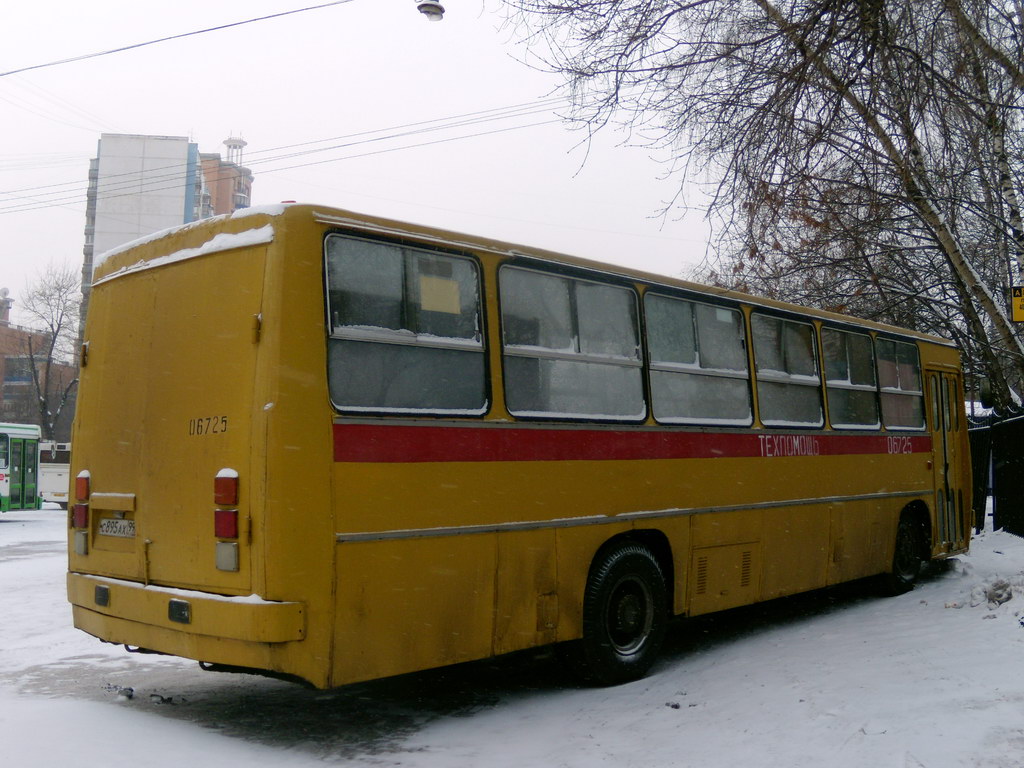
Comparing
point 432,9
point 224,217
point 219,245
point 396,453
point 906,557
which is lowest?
point 906,557

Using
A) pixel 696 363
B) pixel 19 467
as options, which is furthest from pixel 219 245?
pixel 19 467

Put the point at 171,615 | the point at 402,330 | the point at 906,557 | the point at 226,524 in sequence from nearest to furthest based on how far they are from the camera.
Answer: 1. the point at 226,524
2. the point at 171,615
3. the point at 402,330
4. the point at 906,557

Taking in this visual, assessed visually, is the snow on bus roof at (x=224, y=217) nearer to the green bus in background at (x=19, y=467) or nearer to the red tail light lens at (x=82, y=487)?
the red tail light lens at (x=82, y=487)

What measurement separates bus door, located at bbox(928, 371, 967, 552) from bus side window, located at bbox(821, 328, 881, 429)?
5.73 feet

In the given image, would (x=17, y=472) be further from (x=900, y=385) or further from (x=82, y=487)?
(x=900, y=385)

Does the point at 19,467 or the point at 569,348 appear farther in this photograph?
the point at 19,467

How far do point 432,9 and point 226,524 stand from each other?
854 centimetres

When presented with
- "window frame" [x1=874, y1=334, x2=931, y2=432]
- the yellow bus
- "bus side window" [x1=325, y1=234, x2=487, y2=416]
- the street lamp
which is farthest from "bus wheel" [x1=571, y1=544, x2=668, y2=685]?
the street lamp

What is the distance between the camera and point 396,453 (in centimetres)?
576

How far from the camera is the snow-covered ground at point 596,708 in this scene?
5.28 meters

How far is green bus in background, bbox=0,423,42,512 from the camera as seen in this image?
97.9 ft

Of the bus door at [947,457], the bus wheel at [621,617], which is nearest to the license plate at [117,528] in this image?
the bus wheel at [621,617]

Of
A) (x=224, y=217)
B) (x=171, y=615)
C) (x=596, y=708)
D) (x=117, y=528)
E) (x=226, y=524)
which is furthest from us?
(x=596, y=708)

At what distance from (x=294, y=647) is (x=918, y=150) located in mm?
8815
